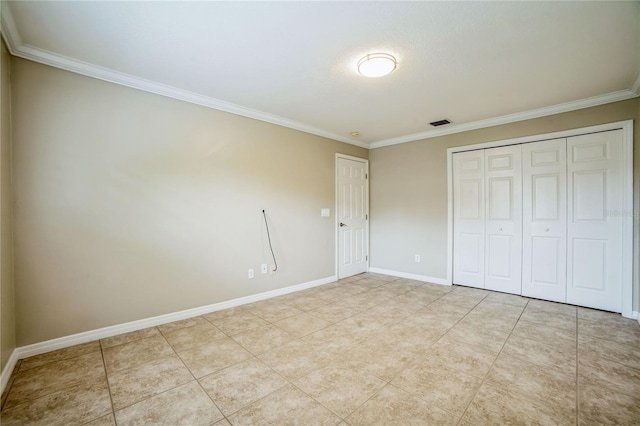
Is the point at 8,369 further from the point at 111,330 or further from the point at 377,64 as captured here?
the point at 377,64

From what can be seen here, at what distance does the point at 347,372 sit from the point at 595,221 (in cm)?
347

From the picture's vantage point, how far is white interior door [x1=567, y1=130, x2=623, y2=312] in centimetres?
308

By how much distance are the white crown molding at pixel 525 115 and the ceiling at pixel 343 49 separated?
1.0 inches

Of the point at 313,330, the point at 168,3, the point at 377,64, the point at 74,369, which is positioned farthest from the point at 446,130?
the point at 74,369

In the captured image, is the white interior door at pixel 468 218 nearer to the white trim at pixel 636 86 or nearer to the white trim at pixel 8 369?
the white trim at pixel 636 86

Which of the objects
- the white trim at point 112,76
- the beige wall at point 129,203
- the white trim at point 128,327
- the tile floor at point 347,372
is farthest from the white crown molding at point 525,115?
the white trim at point 128,327

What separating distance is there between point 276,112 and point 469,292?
12.3 ft

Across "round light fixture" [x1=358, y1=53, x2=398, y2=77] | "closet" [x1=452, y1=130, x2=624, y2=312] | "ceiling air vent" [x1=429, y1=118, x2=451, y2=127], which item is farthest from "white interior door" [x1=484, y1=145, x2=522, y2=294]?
"round light fixture" [x1=358, y1=53, x2=398, y2=77]

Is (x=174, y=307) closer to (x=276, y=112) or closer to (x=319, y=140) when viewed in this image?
(x=276, y=112)

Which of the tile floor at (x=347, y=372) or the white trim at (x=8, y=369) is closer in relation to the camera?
the tile floor at (x=347, y=372)

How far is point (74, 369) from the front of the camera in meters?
2.04

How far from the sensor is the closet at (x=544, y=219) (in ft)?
10.3

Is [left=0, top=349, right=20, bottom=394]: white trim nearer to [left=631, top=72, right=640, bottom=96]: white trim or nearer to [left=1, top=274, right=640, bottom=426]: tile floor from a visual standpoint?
[left=1, top=274, right=640, bottom=426]: tile floor

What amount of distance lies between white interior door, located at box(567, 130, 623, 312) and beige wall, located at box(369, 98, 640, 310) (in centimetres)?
58
